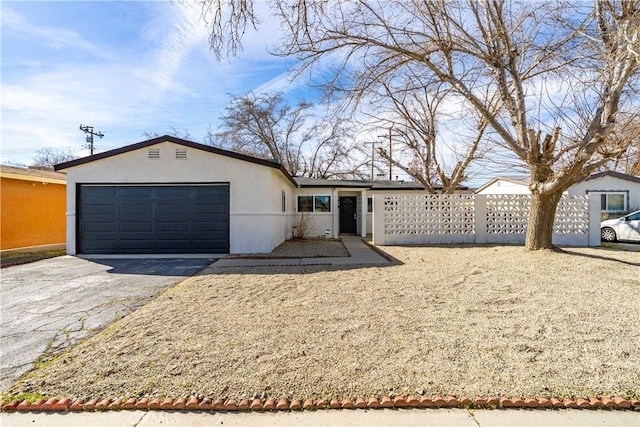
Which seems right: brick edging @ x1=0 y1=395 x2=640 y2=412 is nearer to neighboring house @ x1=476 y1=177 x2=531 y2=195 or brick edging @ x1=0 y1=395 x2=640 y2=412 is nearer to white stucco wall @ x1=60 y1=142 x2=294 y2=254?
white stucco wall @ x1=60 y1=142 x2=294 y2=254

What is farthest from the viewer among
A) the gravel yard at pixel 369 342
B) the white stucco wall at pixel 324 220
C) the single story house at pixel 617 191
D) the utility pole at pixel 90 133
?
the utility pole at pixel 90 133

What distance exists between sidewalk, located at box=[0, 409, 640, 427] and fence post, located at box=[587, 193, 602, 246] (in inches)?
439

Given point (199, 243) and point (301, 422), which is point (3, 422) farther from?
point (199, 243)

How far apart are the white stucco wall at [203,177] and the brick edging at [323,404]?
7.96 m

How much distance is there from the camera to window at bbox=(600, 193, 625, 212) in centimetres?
1698

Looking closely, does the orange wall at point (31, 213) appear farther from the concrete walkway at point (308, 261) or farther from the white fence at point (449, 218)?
the white fence at point (449, 218)

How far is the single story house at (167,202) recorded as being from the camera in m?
10.4

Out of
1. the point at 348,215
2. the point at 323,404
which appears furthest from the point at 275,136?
the point at 323,404

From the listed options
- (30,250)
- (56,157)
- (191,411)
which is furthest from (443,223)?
(56,157)

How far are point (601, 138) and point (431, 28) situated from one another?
172 inches

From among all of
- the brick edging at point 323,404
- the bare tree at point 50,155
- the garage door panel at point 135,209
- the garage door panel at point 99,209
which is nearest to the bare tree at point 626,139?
the brick edging at point 323,404

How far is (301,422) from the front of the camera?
2373mm

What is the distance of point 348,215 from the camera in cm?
1839

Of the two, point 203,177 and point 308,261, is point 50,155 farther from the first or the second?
point 308,261
